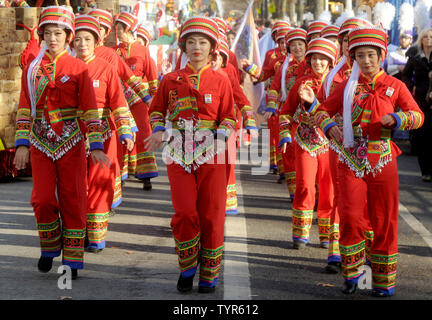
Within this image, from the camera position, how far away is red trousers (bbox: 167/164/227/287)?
603 cm

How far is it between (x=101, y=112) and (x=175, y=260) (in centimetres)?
169

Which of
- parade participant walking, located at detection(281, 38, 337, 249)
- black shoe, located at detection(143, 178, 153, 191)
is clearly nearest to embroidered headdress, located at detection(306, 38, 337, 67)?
parade participant walking, located at detection(281, 38, 337, 249)

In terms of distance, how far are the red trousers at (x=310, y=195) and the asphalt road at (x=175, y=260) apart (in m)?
A: 0.21

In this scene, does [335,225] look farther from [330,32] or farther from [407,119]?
[330,32]

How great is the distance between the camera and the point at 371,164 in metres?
6.03

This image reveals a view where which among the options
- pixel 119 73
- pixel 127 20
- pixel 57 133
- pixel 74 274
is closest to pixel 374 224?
pixel 74 274

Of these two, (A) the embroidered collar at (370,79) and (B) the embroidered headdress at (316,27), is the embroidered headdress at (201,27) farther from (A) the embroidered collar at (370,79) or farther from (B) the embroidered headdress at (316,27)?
(B) the embroidered headdress at (316,27)

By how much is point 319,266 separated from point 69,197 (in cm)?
231

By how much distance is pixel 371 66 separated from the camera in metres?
6.12

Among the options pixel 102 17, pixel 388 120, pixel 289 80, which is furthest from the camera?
pixel 289 80

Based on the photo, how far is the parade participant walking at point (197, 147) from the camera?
6.04 m

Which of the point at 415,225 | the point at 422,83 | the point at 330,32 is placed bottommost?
the point at 415,225

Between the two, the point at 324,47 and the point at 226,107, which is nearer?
the point at 226,107

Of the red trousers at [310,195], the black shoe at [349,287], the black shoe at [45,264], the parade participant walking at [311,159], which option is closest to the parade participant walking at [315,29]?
the parade participant walking at [311,159]
